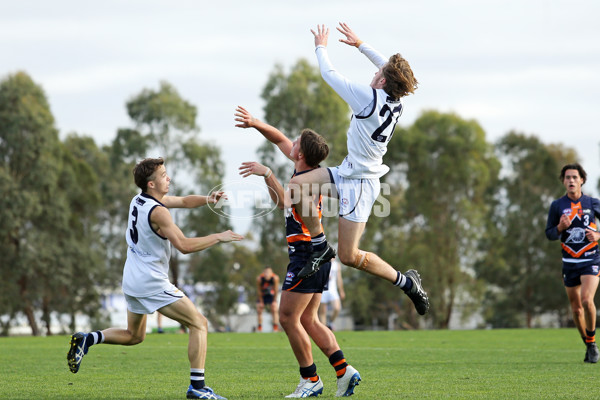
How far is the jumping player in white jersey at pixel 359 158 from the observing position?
293 inches

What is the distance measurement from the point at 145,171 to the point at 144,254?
0.77m

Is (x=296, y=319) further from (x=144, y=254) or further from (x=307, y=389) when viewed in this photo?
(x=144, y=254)

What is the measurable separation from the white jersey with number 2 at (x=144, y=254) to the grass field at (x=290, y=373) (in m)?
1.00

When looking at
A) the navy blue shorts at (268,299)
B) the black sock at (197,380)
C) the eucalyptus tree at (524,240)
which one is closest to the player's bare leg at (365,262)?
the black sock at (197,380)

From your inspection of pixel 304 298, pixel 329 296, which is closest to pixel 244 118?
pixel 304 298

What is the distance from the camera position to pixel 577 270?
11422mm

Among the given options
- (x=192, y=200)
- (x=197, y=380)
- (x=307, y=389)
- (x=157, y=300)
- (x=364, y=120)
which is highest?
(x=364, y=120)

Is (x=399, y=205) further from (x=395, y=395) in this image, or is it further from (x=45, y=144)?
(x=395, y=395)

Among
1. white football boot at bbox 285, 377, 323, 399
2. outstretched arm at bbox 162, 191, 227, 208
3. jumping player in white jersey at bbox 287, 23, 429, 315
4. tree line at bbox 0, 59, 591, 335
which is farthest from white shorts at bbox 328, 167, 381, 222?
tree line at bbox 0, 59, 591, 335

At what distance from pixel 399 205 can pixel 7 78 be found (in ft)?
85.8

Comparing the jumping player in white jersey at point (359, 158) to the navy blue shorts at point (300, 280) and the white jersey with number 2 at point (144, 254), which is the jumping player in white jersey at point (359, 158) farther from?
the white jersey with number 2 at point (144, 254)

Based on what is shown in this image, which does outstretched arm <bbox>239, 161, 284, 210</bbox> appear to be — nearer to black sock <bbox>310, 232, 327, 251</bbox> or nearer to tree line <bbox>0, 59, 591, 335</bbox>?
black sock <bbox>310, 232, 327, 251</bbox>

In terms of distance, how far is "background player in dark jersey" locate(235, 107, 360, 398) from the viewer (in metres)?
7.14

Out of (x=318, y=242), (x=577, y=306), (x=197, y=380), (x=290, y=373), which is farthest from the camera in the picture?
(x=577, y=306)
